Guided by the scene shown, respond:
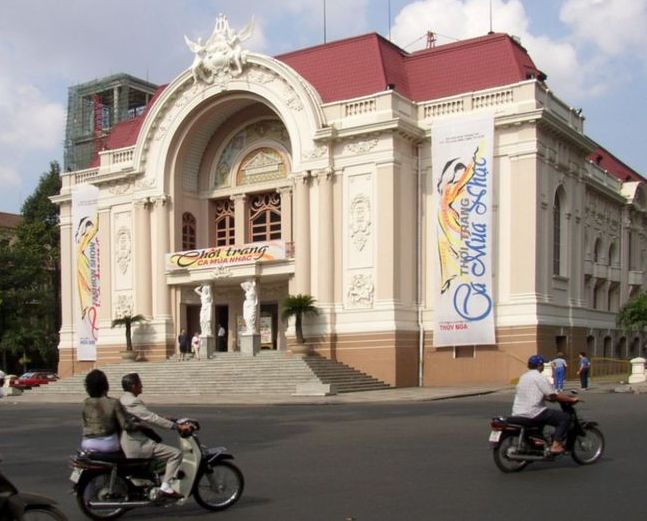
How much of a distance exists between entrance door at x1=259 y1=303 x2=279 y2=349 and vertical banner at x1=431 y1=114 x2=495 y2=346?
8.78 meters

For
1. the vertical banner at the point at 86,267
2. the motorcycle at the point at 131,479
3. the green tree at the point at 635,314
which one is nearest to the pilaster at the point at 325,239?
the vertical banner at the point at 86,267

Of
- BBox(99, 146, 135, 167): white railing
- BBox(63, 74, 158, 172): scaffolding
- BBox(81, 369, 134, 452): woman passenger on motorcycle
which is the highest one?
BBox(63, 74, 158, 172): scaffolding

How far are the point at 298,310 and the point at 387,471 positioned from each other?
78.3 feet

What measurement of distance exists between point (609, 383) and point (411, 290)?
8.42 m

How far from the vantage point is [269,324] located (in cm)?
4100

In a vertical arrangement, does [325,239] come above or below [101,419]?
above

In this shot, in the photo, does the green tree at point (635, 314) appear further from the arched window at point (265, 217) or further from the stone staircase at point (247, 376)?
the arched window at point (265, 217)

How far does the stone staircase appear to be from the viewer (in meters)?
32.4

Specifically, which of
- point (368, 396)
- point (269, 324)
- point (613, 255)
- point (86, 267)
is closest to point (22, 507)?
point (368, 396)

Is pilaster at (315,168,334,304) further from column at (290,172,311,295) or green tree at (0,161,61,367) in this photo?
green tree at (0,161,61,367)

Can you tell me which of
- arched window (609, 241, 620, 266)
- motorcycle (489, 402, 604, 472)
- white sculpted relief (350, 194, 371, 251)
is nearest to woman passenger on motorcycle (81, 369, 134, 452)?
motorcycle (489, 402, 604, 472)

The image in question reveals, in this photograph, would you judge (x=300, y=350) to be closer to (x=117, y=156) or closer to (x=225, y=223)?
(x=225, y=223)

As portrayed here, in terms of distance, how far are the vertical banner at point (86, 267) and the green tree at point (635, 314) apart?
84.1 feet

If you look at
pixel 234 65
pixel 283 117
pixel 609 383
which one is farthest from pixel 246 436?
pixel 234 65
